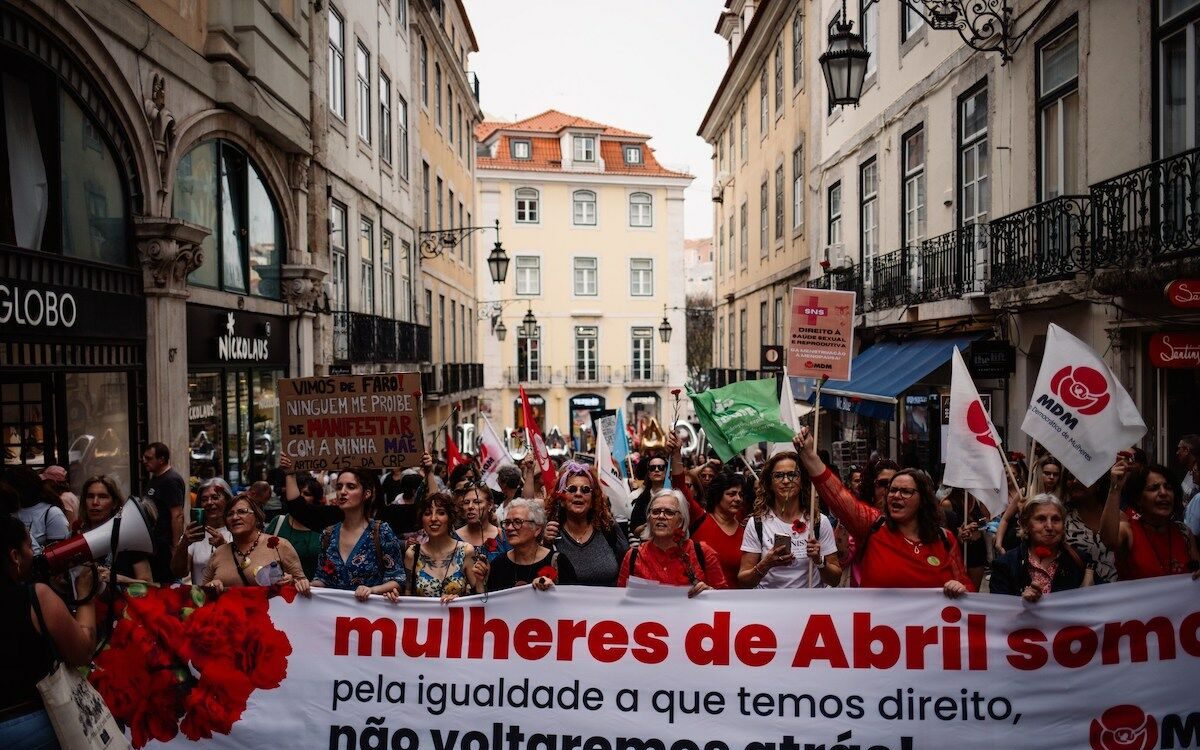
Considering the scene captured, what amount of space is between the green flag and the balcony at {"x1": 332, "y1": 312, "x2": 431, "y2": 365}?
927cm

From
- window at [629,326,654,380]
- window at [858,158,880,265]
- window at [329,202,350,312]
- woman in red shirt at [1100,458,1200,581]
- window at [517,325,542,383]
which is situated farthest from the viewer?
window at [629,326,654,380]

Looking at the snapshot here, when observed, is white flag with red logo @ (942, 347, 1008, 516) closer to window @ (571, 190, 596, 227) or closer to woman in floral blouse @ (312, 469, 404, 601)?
woman in floral blouse @ (312, 469, 404, 601)

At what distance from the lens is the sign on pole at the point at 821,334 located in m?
7.68

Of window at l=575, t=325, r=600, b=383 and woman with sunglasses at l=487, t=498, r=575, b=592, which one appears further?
window at l=575, t=325, r=600, b=383

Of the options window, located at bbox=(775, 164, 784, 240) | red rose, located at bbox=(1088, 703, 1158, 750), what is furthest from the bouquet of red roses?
window, located at bbox=(775, 164, 784, 240)

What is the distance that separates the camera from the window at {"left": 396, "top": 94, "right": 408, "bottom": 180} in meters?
24.0

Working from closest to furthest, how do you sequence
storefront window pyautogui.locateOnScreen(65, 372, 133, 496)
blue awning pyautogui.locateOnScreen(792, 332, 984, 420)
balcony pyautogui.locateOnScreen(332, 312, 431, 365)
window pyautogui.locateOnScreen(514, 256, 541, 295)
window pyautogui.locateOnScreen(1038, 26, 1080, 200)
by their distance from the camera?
storefront window pyautogui.locateOnScreen(65, 372, 133, 496) → window pyautogui.locateOnScreen(1038, 26, 1080, 200) → blue awning pyautogui.locateOnScreen(792, 332, 984, 420) → balcony pyautogui.locateOnScreen(332, 312, 431, 365) → window pyautogui.locateOnScreen(514, 256, 541, 295)

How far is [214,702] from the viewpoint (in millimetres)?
5059

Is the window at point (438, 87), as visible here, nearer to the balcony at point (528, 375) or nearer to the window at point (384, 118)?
the window at point (384, 118)

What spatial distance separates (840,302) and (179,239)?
24.0 ft

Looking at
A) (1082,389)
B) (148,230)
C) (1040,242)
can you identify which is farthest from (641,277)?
(1082,389)

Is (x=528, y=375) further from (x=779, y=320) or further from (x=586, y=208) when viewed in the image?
(x=779, y=320)

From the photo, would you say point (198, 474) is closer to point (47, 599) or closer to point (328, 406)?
point (328, 406)

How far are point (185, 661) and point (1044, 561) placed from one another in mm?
4348
